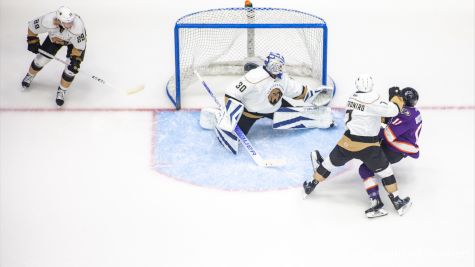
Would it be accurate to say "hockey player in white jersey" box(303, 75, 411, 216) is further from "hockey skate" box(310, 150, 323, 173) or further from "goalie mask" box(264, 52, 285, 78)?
"goalie mask" box(264, 52, 285, 78)

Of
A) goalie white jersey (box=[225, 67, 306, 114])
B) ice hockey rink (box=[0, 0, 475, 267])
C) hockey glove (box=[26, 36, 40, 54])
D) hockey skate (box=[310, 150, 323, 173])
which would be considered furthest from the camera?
hockey glove (box=[26, 36, 40, 54])

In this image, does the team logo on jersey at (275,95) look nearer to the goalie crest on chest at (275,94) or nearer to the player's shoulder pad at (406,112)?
the goalie crest on chest at (275,94)

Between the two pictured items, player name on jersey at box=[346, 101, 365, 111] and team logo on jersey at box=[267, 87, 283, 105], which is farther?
team logo on jersey at box=[267, 87, 283, 105]

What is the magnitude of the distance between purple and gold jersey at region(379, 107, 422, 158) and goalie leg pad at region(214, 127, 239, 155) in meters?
0.98

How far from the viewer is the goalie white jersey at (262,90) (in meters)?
6.22

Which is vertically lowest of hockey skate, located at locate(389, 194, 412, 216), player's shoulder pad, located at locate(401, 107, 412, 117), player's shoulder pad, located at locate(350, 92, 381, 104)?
hockey skate, located at locate(389, 194, 412, 216)

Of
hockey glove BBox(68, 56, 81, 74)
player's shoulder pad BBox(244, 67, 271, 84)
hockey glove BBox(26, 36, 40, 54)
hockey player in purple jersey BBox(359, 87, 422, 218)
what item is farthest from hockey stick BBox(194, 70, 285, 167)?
hockey glove BBox(26, 36, 40, 54)

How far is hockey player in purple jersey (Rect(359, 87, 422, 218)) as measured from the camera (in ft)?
18.5

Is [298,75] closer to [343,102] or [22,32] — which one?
[343,102]

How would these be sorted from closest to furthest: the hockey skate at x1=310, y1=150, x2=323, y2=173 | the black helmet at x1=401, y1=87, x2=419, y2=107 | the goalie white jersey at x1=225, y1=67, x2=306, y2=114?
the black helmet at x1=401, y1=87, x2=419, y2=107 < the hockey skate at x1=310, y1=150, x2=323, y2=173 < the goalie white jersey at x1=225, y1=67, x2=306, y2=114

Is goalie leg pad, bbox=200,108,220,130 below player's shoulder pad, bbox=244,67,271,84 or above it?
below

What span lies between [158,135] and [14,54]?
178 cm

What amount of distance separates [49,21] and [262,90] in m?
1.60

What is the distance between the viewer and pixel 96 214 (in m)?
5.65
